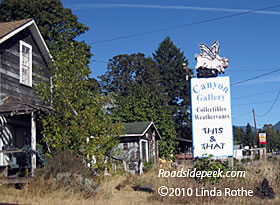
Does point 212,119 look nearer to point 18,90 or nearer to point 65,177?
point 65,177

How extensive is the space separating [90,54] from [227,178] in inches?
881

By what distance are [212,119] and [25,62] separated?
9.19 meters

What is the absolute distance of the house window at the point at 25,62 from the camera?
16.8 meters

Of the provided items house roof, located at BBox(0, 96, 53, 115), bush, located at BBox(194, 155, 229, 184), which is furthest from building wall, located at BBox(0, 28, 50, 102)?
bush, located at BBox(194, 155, 229, 184)

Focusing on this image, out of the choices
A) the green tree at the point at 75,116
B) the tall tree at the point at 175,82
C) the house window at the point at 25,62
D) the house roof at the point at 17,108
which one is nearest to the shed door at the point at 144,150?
the green tree at the point at 75,116

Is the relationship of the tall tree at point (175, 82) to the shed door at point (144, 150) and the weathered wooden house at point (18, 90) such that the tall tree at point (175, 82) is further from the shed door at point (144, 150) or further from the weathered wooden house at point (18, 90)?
the weathered wooden house at point (18, 90)

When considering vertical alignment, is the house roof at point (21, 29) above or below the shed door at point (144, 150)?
above

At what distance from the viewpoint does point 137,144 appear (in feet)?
82.4

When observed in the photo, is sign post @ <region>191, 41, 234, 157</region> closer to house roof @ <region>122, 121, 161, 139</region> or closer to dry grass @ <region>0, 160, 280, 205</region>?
dry grass @ <region>0, 160, 280, 205</region>

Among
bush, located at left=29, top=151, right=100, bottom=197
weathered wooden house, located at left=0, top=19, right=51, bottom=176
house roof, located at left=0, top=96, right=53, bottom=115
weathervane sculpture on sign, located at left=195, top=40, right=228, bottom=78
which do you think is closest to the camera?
bush, located at left=29, top=151, right=100, bottom=197

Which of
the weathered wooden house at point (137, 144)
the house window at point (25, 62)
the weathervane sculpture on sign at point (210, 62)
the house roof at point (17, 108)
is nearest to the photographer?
the house roof at point (17, 108)

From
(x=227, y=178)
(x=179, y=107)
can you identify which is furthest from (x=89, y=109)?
(x=179, y=107)

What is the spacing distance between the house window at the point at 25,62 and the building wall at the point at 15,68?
0.67 feet

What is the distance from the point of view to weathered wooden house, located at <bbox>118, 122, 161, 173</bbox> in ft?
78.7
